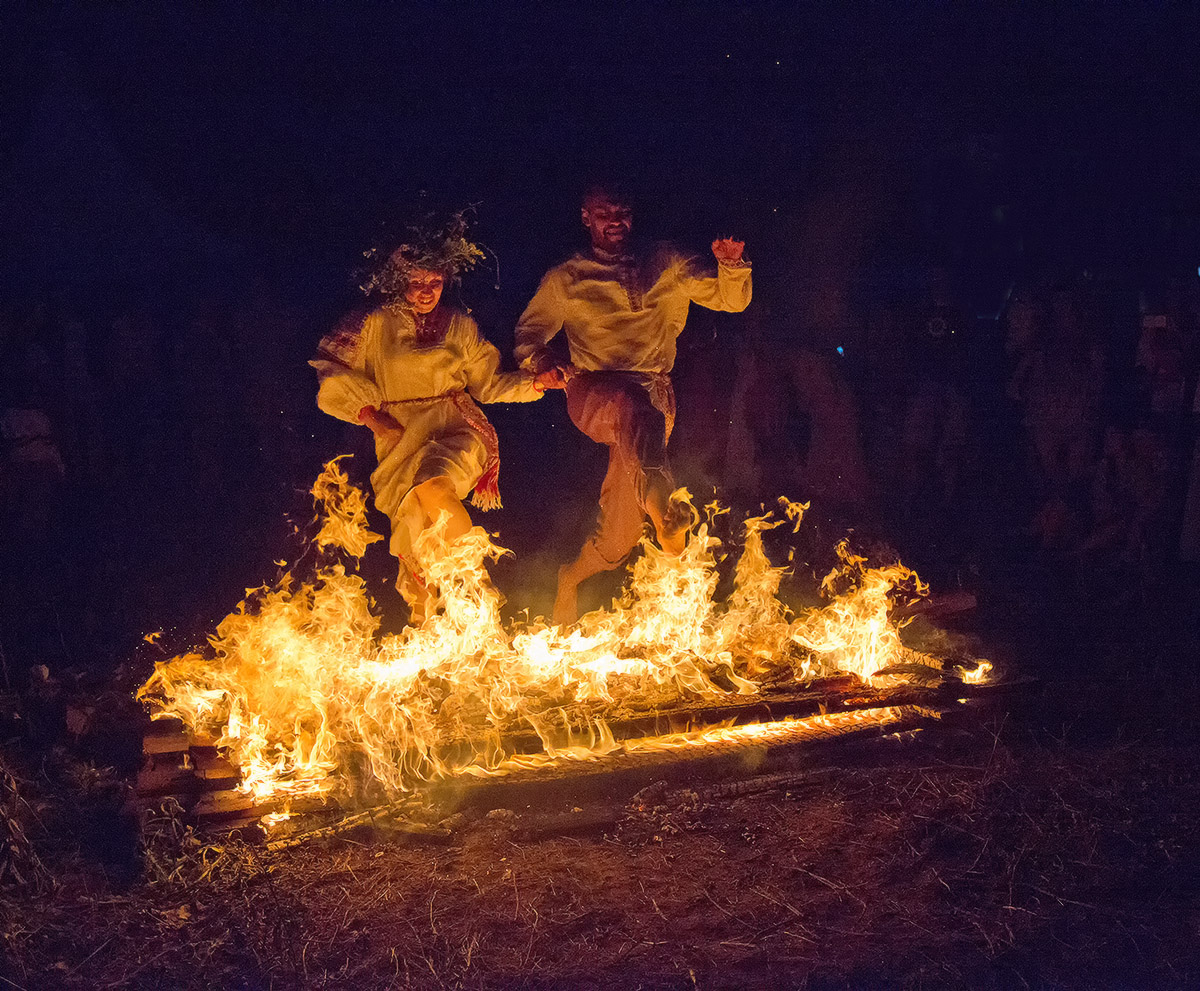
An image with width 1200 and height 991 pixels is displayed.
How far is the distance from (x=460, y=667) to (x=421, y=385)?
1.51 metres

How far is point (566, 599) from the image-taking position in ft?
21.7

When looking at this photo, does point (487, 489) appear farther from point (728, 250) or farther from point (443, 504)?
point (728, 250)

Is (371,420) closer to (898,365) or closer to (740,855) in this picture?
(740,855)

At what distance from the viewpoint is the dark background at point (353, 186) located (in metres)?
7.92

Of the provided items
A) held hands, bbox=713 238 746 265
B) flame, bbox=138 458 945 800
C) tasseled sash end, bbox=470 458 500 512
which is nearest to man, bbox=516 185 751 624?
held hands, bbox=713 238 746 265

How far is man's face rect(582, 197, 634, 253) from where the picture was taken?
19.1 ft

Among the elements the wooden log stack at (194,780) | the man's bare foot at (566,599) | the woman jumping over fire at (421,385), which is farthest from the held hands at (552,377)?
the wooden log stack at (194,780)

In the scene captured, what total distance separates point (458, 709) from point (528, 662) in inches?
21.0

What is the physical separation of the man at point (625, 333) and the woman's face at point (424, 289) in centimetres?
64

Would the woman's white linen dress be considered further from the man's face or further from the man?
the man's face

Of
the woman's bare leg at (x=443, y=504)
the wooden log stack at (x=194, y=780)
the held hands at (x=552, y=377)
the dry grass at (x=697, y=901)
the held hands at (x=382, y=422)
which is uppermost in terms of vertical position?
the held hands at (x=552, y=377)

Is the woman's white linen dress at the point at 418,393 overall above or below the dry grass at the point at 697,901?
above

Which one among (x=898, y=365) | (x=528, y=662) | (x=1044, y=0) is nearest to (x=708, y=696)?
(x=528, y=662)

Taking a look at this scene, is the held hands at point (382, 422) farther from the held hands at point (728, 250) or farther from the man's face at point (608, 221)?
the held hands at point (728, 250)
